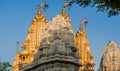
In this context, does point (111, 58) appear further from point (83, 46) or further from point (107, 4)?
point (83, 46)

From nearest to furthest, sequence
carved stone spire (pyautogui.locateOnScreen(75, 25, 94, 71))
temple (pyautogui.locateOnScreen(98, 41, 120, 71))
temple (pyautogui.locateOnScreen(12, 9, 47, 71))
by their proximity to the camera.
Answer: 1. temple (pyautogui.locateOnScreen(98, 41, 120, 71))
2. temple (pyautogui.locateOnScreen(12, 9, 47, 71))
3. carved stone spire (pyautogui.locateOnScreen(75, 25, 94, 71))

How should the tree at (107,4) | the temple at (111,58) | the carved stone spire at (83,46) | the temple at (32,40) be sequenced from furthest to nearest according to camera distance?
1. the carved stone spire at (83,46)
2. the temple at (32,40)
3. the temple at (111,58)
4. the tree at (107,4)

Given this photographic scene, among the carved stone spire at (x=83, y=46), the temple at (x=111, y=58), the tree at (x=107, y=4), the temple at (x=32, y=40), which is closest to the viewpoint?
the tree at (x=107, y=4)

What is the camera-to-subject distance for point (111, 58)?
14742mm

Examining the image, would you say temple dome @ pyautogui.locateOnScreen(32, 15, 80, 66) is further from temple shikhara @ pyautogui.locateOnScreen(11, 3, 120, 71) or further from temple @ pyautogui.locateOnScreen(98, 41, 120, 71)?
temple @ pyautogui.locateOnScreen(98, 41, 120, 71)

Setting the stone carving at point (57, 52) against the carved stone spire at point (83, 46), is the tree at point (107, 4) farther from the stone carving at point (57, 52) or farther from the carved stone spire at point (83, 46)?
the carved stone spire at point (83, 46)

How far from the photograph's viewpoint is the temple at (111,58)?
48.1 ft

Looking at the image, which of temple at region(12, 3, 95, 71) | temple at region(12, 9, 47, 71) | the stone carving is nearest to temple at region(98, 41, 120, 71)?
temple at region(12, 3, 95, 71)

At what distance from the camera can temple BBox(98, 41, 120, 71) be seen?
48.1 feet

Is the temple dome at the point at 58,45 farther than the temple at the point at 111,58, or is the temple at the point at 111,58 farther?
the temple at the point at 111,58

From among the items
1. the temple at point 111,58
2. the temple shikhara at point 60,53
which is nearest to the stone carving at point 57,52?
the temple shikhara at point 60,53

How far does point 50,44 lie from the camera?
551 inches

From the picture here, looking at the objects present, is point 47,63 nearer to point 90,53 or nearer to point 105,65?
point 105,65

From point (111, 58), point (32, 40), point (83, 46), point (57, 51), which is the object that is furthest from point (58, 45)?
point (83, 46)
